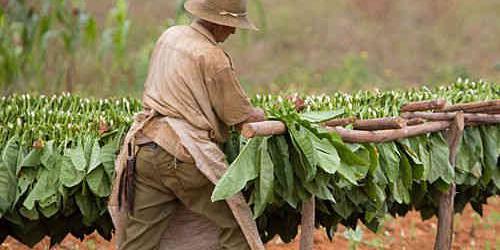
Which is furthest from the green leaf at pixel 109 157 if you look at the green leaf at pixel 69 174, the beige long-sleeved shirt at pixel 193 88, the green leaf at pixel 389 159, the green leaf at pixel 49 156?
the green leaf at pixel 389 159

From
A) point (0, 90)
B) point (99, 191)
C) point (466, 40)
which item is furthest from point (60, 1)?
point (466, 40)

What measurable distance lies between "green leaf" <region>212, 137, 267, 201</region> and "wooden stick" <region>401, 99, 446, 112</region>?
3.52 feet

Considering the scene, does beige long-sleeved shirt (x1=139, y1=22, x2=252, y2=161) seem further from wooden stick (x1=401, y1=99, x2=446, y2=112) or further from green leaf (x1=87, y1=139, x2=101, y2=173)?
wooden stick (x1=401, y1=99, x2=446, y2=112)

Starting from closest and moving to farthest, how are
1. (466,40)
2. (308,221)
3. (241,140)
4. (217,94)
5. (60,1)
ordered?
(217,94), (308,221), (241,140), (60,1), (466,40)

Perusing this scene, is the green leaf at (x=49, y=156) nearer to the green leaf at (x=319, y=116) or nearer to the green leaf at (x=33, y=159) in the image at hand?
the green leaf at (x=33, y=159)

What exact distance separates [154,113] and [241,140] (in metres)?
0.63

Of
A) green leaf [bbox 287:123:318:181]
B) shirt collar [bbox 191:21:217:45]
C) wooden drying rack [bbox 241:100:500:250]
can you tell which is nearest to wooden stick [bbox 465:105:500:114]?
wooden drying rack [bbox 241:100:500:250]

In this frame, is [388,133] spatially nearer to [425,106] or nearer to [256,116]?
[425,106]

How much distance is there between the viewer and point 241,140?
173 inches

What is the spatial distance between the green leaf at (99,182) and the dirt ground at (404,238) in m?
1.27

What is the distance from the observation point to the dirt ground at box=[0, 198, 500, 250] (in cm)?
580

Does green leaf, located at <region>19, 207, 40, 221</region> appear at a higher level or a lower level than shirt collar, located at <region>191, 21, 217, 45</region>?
lower

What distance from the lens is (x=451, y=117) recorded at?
465 centimetres

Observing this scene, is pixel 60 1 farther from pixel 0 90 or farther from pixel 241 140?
pixel 241 140
